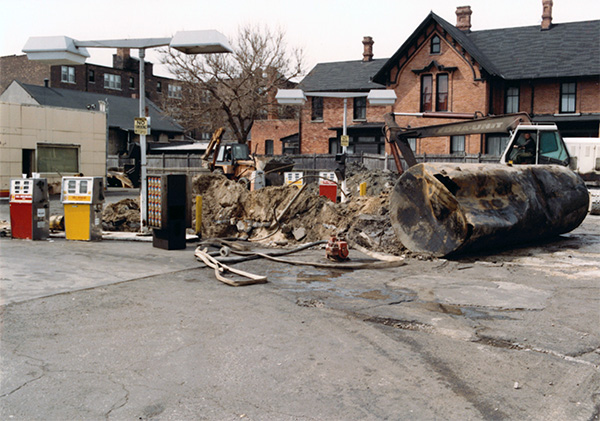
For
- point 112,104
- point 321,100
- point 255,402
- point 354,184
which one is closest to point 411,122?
A: point 321,100

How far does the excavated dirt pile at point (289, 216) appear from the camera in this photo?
12.6 meters

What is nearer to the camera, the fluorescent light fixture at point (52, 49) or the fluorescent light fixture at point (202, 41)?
the fluorescent light fixture at point (202, 41)

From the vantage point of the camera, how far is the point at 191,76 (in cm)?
4875

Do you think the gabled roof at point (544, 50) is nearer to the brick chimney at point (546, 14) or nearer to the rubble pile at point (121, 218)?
the brick chimney at point (546, 14)

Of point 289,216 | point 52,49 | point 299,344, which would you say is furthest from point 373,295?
point 52,49

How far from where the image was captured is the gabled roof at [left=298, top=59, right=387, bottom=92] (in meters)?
44.7

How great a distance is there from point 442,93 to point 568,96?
7.73 metres

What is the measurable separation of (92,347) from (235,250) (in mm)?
6101

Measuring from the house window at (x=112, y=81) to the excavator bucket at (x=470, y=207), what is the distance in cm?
6388

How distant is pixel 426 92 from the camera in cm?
3956

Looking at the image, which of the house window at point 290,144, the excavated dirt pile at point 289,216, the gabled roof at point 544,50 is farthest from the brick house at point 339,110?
the excavated dirt pile at point 289,216

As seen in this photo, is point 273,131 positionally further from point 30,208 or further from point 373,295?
point 373,295

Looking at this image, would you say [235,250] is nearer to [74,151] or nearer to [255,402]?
[255,402]

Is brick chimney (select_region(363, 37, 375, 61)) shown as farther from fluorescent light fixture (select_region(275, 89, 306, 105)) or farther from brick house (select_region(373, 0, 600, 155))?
fluorescent light fixture (select_region(275, 89, 306, 105))
